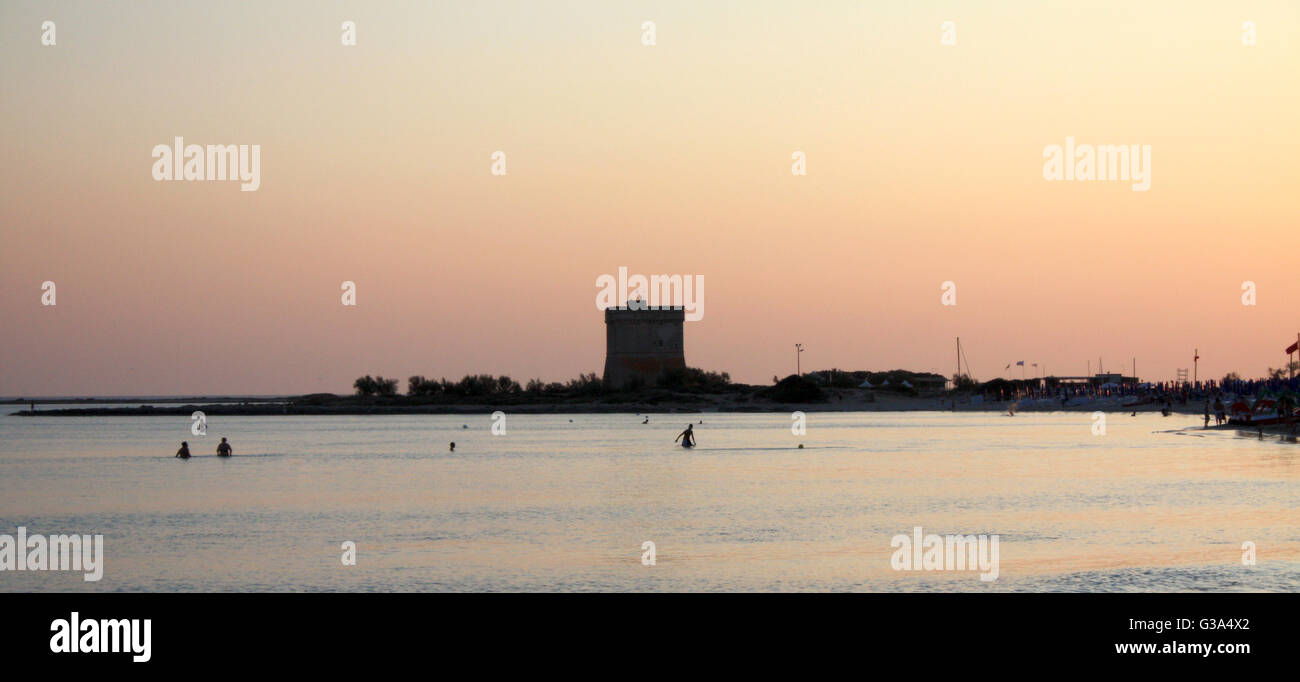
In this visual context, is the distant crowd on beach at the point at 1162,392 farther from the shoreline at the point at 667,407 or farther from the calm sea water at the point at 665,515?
the calm sea water at the point at 665,515

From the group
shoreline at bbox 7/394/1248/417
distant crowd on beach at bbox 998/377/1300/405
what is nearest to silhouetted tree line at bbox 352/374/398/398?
shoreline at bbox 7/394/1248/417

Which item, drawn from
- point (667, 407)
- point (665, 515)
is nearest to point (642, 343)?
point (667, 407)

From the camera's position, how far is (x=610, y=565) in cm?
2308

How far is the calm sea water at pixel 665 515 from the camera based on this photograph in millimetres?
21703

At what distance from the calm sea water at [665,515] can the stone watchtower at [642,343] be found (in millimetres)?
72733

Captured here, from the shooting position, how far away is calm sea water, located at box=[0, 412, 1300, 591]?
21703 millimetres

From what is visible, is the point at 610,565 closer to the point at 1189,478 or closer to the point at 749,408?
the point at 1189,478

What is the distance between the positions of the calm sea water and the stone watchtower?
72.7 meters

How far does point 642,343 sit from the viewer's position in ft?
477

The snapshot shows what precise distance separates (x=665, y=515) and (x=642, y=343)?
113 m

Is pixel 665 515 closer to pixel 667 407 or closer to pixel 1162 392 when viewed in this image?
pixel 667 407

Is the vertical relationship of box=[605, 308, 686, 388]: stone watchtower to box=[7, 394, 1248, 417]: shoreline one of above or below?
above

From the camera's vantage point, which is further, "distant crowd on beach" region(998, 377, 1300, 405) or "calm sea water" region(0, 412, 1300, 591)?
"distant crowd on beach" region(998, 377, 1300, 405)

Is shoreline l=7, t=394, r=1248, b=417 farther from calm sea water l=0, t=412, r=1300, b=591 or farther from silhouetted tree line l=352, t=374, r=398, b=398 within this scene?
calm sea water l=0, t=412, r=1300, b=591
